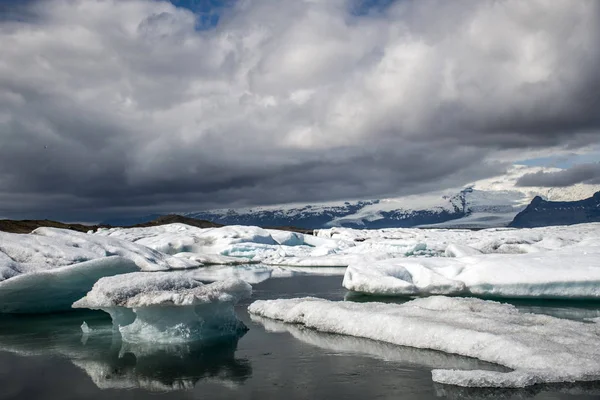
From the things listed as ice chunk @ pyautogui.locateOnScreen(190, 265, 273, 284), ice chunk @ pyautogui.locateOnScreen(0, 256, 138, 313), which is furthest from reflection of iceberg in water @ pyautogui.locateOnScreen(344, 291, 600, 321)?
ice chunk @ pyautogui.locateOnScreen(190, 265, 273, 284)

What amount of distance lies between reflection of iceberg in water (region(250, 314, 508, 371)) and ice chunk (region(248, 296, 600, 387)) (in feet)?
0.68

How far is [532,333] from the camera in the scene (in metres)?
8.26

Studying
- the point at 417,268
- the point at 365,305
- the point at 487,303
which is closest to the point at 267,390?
the point at 365,305

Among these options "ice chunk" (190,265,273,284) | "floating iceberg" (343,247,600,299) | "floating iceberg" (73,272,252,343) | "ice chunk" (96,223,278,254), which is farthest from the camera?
"ice chunk" (96,223,278,254)

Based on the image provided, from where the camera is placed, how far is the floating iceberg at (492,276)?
1371 centimetres

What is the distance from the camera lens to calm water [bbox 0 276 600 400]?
Result: 6343 mm

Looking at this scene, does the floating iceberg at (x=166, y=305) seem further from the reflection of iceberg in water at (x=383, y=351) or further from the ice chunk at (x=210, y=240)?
the ice chunk at (x=210, y=240)

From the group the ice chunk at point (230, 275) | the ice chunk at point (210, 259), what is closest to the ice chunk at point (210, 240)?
the ice chunk at point (210, 259)

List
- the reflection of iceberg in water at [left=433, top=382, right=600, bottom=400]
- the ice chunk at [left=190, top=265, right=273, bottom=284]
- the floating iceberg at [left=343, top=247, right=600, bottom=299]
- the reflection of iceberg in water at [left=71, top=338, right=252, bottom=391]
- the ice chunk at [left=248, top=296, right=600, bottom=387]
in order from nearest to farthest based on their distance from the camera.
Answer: the reflection of iceberg in water at [left=433, top=382, right=600, bottom=400] → the ice chunk at [left=248, top=296, right=600, bottom=387] → the reflection of iceberg in water at [left=71, top=338, right=252, bottom=391] → the floating iceberg at [left=343, top=247, right=600, bottom=299] → the ice chunk at [left=190, top=265, right=273, bottom=284]

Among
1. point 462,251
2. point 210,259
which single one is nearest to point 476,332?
point 462,251

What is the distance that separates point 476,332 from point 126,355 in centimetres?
583

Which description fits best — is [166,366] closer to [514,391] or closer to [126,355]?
[126,355]

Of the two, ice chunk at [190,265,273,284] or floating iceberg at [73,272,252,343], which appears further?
ice chunk at [190,265,273,284]

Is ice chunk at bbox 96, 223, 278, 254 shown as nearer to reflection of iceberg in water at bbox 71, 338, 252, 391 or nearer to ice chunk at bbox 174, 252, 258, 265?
ice chunk at bbox 174, 252, 258, 265
